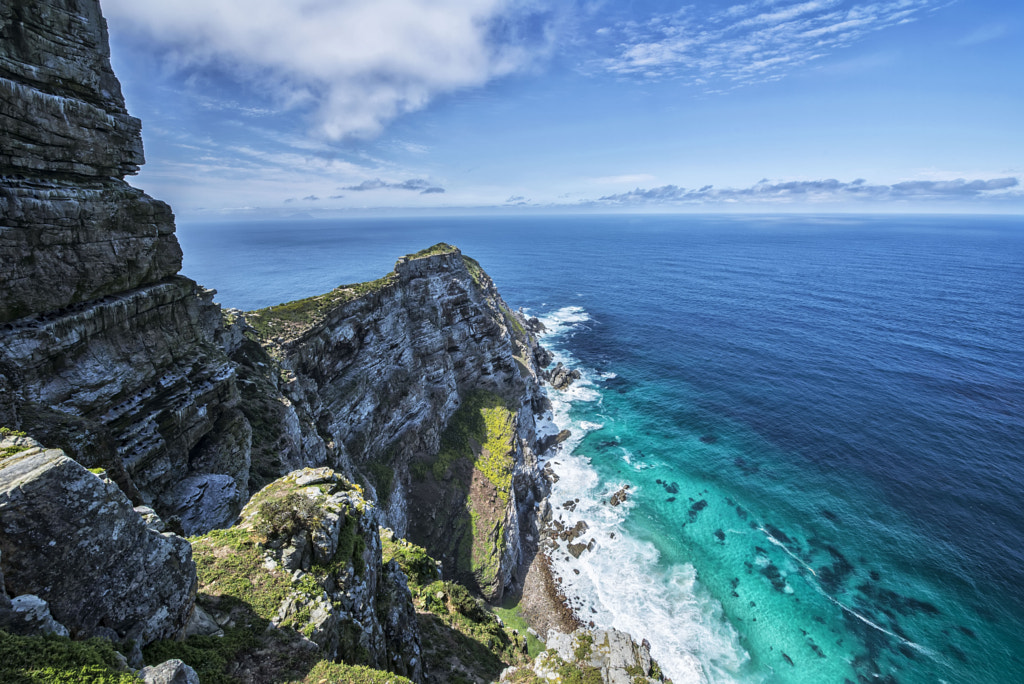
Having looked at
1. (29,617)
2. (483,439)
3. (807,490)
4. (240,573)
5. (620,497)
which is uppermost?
(29,617)

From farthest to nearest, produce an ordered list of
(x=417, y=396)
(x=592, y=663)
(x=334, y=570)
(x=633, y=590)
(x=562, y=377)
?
(x=562, y=377) < (x=417, y=396) < (x=633, y=590) < (x=592, y=663) < (x=334, y=570)

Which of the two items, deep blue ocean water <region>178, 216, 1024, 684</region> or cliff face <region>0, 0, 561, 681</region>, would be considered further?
deep blue ocean water <region>178, 216, 1024, 684</region>

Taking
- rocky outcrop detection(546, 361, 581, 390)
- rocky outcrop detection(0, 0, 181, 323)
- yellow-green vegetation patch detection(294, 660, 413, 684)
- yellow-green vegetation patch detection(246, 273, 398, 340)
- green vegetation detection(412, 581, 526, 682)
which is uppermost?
rocky outcrop detection(0, 0, 181, 323)

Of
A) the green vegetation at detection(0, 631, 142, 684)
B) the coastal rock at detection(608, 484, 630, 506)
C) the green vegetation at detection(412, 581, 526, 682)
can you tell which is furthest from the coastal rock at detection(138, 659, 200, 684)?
the coastal rock at detection(608, 484, 630, 506)

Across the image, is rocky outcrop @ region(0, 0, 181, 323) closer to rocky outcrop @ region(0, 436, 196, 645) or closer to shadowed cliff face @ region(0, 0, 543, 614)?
shadowed cliff face @ region(0, 0, 543, 614)

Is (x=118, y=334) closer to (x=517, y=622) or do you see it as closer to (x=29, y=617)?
(x=29, y=617)

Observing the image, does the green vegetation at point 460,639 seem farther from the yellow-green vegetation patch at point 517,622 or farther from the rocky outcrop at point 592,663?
the yellow-green vegetation patch at point 517,622

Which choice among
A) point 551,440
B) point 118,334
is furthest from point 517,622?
point 118,334

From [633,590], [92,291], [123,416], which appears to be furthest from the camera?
[633,590]
